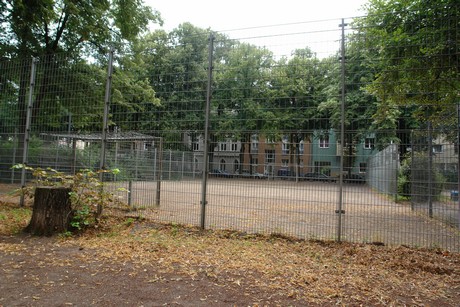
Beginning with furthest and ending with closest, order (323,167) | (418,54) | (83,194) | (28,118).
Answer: (28,118), (418,54), (83,194), (323,167)

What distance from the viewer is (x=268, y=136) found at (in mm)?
6953

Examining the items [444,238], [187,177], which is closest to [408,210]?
[444,238]

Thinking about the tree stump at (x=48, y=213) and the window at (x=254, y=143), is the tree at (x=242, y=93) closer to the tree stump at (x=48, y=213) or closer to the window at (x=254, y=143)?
the window at (x=254, y=143)

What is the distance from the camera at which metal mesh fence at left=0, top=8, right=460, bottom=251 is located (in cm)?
617

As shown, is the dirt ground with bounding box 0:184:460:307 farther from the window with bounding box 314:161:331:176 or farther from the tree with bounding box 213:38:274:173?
the tree with bounding box 213:38:274:173

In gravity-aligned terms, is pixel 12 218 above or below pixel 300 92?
below

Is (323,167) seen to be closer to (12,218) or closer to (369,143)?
(369,143)

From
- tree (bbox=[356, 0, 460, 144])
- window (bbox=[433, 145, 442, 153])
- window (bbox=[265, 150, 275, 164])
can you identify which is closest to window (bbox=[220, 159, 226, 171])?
window (bbox=[265, 150, 275, 164])

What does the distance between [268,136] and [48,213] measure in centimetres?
434

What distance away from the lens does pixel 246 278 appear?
4070 millimetres

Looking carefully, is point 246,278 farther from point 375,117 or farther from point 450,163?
point 450,163

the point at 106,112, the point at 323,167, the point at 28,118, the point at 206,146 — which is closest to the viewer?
the point at 323,167

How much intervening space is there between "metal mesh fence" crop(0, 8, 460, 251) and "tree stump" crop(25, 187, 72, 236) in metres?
1.63

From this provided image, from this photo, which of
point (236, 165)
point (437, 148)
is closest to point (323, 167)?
point (236, 165)
